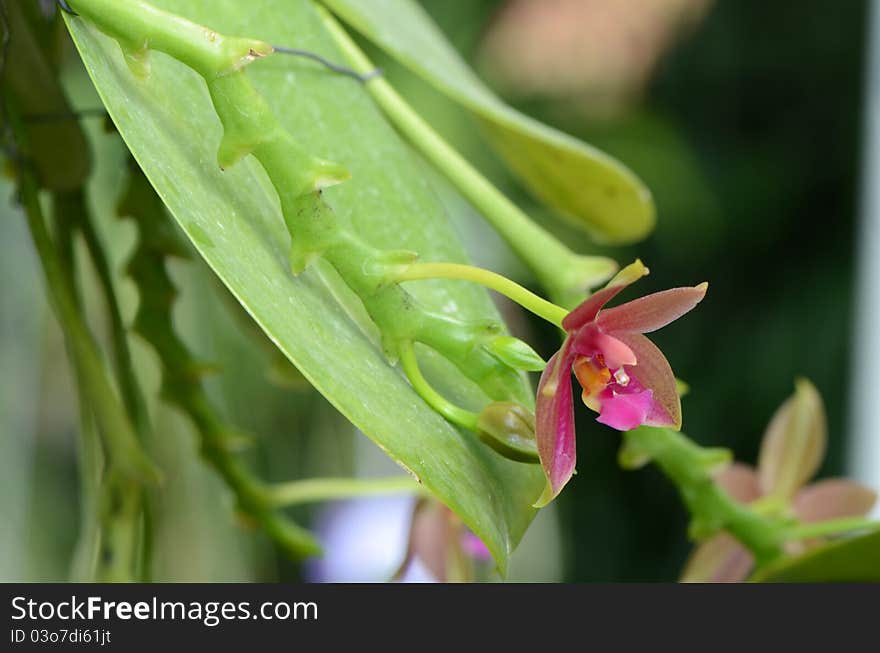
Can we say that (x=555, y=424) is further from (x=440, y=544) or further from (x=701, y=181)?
(x=701, y=181)

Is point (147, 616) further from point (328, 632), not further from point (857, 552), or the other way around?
point (857, 552)

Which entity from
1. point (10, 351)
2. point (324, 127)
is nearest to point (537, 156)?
point (324, 127)

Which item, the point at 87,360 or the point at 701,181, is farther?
the point at 701,181

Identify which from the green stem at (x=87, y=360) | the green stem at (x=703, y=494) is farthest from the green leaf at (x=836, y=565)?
the green stem at (x=87, y=360)

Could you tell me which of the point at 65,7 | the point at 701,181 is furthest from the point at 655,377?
the point at 701,181

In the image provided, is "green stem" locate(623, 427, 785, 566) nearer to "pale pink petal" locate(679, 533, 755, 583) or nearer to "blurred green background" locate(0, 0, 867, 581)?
"pale pink petal" locate(679, 533, 755, 583)

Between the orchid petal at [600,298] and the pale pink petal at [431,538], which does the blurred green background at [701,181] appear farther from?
the orchid petal at [600,298]

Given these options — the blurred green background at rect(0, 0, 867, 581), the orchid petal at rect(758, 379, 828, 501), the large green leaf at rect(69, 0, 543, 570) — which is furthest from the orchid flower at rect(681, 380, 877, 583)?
the blurred green background at rect(0, 0, 867, 581)
